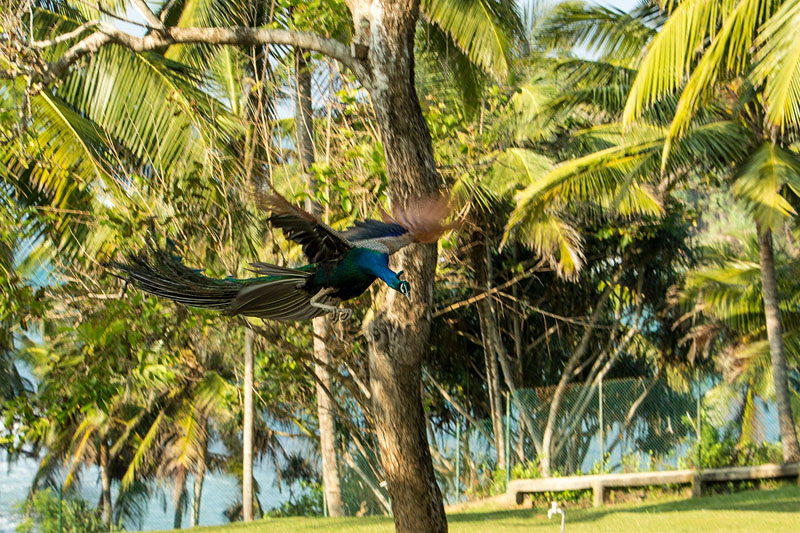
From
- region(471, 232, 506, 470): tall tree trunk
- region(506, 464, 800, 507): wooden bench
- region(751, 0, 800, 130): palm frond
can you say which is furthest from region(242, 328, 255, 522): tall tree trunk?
region(751, 0, 800, 130): palm frond

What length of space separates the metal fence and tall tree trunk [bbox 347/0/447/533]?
8769 millimetres

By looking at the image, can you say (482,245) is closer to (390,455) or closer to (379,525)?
(379,525)

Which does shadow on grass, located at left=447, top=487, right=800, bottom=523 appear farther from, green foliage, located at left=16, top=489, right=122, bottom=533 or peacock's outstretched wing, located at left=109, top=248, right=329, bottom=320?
green foliage, located at left=16, top=489, right=122, bottom=533

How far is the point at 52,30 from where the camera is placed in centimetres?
1105

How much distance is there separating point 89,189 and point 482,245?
6.61 m

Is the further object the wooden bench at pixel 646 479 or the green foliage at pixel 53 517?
the green foliage at pixel 53 517

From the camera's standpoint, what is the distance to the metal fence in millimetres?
13570

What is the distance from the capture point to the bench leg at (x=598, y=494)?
12180mm

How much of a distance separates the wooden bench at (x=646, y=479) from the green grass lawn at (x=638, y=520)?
49 centimetres

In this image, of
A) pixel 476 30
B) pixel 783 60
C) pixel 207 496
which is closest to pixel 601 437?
pixel 476 30

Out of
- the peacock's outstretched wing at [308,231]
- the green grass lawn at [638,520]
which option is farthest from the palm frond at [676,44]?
the peacock's outstretched wing at [308,231]

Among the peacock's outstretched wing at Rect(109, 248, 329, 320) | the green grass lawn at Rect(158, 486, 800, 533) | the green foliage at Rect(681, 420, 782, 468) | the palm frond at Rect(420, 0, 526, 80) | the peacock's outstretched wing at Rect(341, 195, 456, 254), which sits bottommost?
the green grass lawn at Rect(158, 486, 800, 533)

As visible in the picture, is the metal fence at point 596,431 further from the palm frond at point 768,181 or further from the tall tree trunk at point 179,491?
the tall tree trunk at point 179,491

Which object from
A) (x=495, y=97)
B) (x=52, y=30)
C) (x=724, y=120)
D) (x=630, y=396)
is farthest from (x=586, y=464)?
(x=52, y=30)
